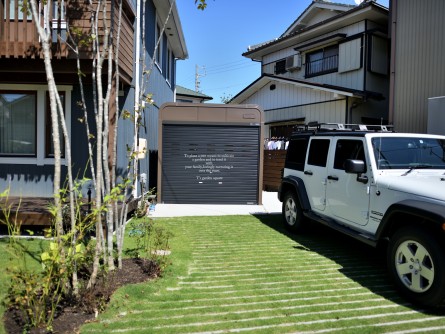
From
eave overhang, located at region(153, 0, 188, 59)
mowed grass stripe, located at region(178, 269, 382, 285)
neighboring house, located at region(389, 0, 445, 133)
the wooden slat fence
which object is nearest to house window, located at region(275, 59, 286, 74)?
eave overhang, located at region(153, 0, 188, 59)

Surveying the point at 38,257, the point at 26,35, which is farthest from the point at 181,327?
the point at 26,35

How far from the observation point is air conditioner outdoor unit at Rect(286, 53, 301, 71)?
17.2m

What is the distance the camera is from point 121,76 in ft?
22.9

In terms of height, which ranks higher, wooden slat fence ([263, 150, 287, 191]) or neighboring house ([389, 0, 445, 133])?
neighboring house ([389, 0, 445, 133])

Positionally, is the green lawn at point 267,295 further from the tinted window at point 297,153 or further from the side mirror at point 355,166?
the tinted window at point 297,153

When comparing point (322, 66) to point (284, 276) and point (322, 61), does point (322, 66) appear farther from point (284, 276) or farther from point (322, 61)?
point (284, 276)

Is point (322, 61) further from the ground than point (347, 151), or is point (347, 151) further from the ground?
point (322, 61)

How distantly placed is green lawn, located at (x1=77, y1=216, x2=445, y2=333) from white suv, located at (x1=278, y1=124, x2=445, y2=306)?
41 cm

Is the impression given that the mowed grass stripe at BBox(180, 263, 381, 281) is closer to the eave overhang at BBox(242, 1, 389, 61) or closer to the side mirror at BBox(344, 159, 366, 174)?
the side mirror at BBox(344, 159, 366, 174)

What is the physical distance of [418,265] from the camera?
3627 mm

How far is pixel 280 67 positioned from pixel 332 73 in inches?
141

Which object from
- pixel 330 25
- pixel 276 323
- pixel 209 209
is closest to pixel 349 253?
pixel 276 323

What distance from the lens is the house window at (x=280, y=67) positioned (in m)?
18.4

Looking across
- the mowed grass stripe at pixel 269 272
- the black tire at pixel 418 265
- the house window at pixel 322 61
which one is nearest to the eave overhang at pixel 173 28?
the house window at pixel 322 61
